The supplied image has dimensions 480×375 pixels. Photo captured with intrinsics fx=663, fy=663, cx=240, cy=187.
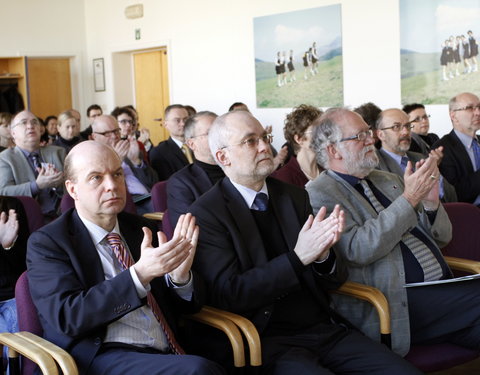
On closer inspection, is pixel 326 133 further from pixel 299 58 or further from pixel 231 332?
pixel 299 58

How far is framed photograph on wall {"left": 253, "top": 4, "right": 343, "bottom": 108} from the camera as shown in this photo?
815cm

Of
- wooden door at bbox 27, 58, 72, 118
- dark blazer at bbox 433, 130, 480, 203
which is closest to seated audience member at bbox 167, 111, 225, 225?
dark blazer at bbox 433, 130, 480, 203

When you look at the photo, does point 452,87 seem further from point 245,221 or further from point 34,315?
point 34,315

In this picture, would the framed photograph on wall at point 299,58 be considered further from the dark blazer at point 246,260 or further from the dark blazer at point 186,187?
the dark blazer at point 246,260

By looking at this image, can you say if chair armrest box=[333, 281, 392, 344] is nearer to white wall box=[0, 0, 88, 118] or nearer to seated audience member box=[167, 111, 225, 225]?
seated audience member box=[167, 111, 225, 225]

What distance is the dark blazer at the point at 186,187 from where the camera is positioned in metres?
3.47

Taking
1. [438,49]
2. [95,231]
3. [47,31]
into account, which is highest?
[47,31]

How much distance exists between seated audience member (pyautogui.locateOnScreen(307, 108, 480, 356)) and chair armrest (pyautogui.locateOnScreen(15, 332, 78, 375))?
115 centimetres

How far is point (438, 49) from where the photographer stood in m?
7.16

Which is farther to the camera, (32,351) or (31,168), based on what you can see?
(31,168)

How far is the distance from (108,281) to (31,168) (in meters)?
3.04

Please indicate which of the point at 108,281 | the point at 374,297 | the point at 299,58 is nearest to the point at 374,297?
the point at 374,297

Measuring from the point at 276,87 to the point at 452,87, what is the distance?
2.55 m

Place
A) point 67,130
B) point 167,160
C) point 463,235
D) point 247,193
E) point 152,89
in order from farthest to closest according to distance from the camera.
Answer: point 152,89 → point 67,130 → point 167,160 → point 463,235 → point 247,193
